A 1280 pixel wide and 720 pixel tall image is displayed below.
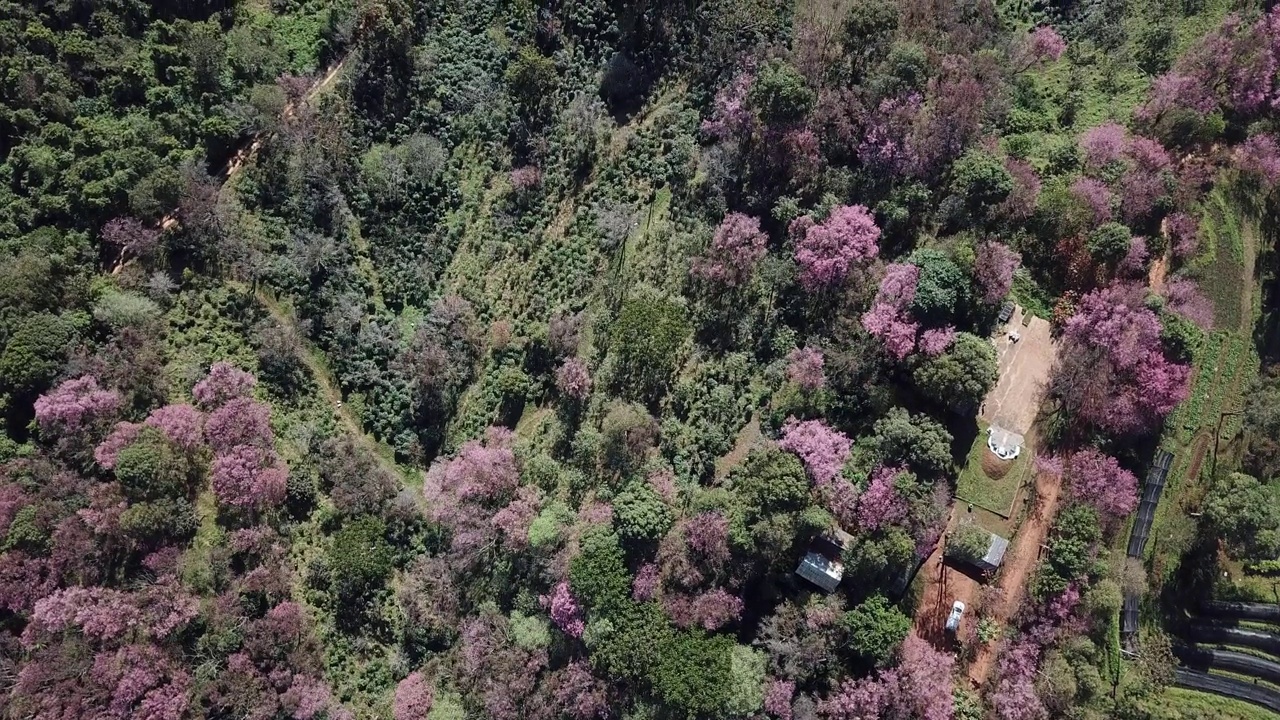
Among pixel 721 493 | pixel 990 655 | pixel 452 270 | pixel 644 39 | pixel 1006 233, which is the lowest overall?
pixel 990 655

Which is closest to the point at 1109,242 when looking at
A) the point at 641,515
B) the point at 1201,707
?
the point at 1201,707

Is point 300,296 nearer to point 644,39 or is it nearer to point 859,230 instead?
point 644,39

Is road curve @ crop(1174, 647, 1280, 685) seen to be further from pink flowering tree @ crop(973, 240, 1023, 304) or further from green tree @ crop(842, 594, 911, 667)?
pink flowering tree @ crop(973, 240, 1023, 304)

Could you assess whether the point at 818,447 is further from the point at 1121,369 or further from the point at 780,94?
the point at 780,94

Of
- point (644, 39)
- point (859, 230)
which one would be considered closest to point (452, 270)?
point (644, 39)

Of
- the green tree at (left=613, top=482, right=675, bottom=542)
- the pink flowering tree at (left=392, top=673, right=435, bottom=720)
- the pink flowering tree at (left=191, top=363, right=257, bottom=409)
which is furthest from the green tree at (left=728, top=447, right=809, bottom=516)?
the pink flowering tree at (left=191, top=363, right=257, bottom=409)

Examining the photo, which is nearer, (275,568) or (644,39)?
(275,568)
